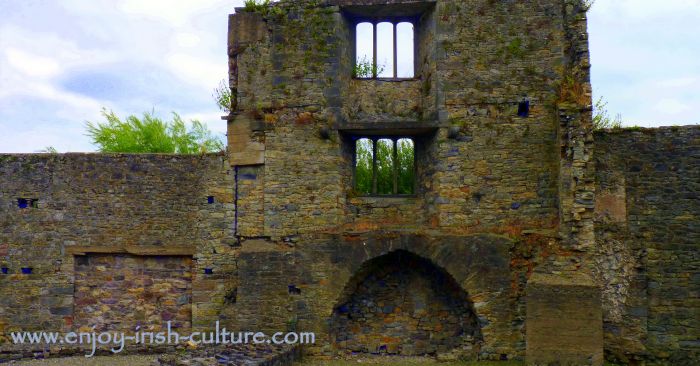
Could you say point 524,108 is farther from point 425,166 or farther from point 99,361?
point 99,361

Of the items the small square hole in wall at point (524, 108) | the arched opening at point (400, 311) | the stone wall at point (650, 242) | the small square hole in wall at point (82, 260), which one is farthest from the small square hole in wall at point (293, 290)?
the stone wall at point (650, 242)

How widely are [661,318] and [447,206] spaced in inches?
168

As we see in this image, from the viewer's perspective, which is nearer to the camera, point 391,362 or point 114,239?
point 391,362

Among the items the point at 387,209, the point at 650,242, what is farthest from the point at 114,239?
the point at 650,242

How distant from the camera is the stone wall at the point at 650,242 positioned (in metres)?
11.7

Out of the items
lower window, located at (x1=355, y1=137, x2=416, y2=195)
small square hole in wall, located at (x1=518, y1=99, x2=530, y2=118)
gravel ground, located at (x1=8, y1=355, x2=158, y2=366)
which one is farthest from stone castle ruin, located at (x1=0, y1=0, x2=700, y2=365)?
lower window, located at (x1=355, y1=137, x2=416, y2=195)

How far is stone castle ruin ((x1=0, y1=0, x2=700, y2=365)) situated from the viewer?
11797 mm

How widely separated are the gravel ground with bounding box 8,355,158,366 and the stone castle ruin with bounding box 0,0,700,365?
0.68 metres

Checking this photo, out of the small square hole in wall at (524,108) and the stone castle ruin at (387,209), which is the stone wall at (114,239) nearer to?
the stone castle ruin at (387,209)

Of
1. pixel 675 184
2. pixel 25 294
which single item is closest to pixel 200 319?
pixel 25 294

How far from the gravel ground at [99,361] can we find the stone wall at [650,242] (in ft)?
27.7

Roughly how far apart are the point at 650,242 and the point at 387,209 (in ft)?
15.8

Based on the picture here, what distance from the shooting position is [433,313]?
1255 cm

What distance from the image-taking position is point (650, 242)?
39.0 feet
